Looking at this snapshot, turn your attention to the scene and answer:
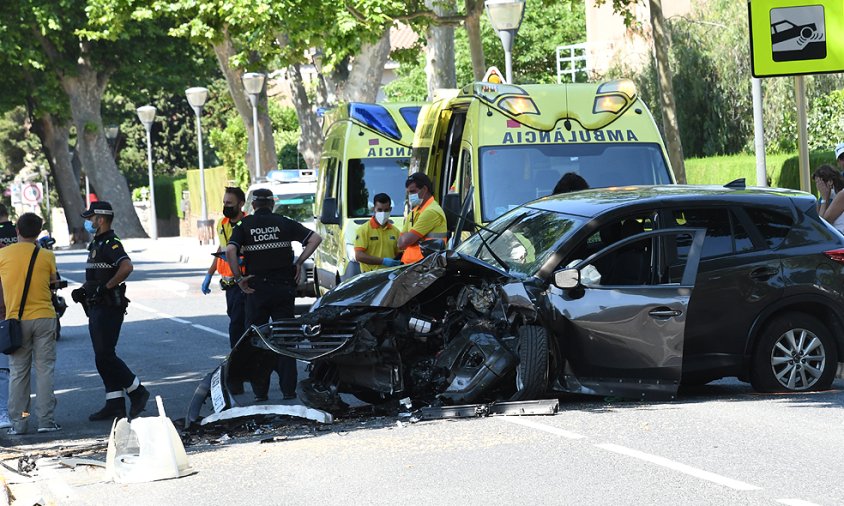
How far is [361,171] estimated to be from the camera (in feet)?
61.4

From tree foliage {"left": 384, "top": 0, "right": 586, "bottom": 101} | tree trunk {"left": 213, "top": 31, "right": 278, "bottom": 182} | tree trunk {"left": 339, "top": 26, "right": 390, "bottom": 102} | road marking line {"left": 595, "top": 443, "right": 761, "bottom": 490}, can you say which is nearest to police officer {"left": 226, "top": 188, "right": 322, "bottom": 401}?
road marking line {"left": 595, "top": 443, "right": 761, "bottom": 490}

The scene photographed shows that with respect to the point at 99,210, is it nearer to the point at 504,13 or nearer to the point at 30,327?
the point at 30,327

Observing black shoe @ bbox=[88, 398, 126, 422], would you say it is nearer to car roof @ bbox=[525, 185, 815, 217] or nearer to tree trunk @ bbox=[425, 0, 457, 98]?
car roof @ bbox=[525, 185, 815, 217]

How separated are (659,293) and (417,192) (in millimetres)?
4289

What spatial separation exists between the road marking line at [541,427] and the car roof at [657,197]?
5.44 feet

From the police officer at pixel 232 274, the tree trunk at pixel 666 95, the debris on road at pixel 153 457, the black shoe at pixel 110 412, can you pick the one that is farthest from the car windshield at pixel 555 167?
the tree trunk at pixel 666 95

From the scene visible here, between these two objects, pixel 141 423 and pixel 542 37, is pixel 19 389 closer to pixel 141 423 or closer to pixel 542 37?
pixel 141 423

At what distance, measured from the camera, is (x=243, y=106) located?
3966 cm

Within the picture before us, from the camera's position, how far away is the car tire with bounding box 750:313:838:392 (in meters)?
10.9

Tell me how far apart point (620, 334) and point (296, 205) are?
1499 cm

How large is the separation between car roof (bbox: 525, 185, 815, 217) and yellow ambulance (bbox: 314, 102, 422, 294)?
257 inches

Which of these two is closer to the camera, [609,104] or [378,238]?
[609,104]

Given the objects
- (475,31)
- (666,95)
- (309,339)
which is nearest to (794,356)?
(309,339)

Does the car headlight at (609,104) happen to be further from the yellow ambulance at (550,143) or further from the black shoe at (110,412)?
the black shoe at (110,412)
